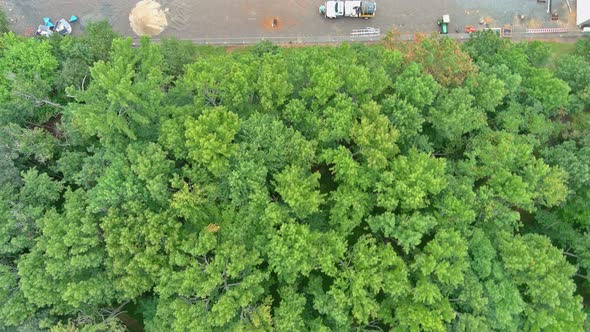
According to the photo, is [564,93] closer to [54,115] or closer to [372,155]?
[372,155]

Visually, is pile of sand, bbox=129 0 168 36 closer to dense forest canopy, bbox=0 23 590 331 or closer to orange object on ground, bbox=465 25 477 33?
dense forest canopy, bbox=0 23 590 331

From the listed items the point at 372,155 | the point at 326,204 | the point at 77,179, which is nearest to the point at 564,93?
the point at 372,155

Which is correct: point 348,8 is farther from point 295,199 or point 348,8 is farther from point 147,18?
point 295,199

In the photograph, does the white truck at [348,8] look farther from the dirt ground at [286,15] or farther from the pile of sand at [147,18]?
the pile of sand at [147,18]

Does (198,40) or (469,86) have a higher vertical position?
(198,40)

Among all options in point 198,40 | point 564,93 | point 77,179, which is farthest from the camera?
point 198,40

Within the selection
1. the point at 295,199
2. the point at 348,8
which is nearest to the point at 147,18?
the point at 348,8
